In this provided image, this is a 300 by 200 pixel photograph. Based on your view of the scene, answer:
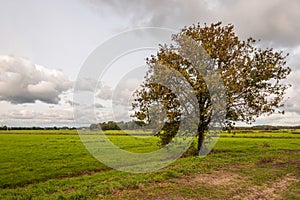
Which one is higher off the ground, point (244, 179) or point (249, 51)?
point (249, 51)

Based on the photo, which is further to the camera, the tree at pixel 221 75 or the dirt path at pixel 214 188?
the tree at pixel 221 75

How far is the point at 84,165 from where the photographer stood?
24.4 meters

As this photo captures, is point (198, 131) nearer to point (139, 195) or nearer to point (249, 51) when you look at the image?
point (249, 51)

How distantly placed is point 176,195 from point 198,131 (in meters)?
16.6

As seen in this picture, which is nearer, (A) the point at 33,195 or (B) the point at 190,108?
(A) the point at 33,195

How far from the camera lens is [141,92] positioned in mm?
26922

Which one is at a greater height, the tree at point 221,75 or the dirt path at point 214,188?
the tree at point 221,75

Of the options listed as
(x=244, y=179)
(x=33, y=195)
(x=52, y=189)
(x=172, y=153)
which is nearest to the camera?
(x=33, y=195)

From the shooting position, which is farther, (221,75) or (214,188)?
(221,75)

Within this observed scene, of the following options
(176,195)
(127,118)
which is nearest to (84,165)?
(127,118)

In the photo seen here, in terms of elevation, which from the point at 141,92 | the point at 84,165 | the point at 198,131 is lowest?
the point at 84,165

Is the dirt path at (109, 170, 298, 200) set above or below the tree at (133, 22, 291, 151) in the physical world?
below

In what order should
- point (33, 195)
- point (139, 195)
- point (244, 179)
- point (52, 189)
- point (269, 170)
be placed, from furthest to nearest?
point (269, 170), point (244, 179), point (52, 189), point (33, 195), point (139, 195)

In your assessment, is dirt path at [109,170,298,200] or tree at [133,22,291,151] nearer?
dirt path at [109,170,298,200]
